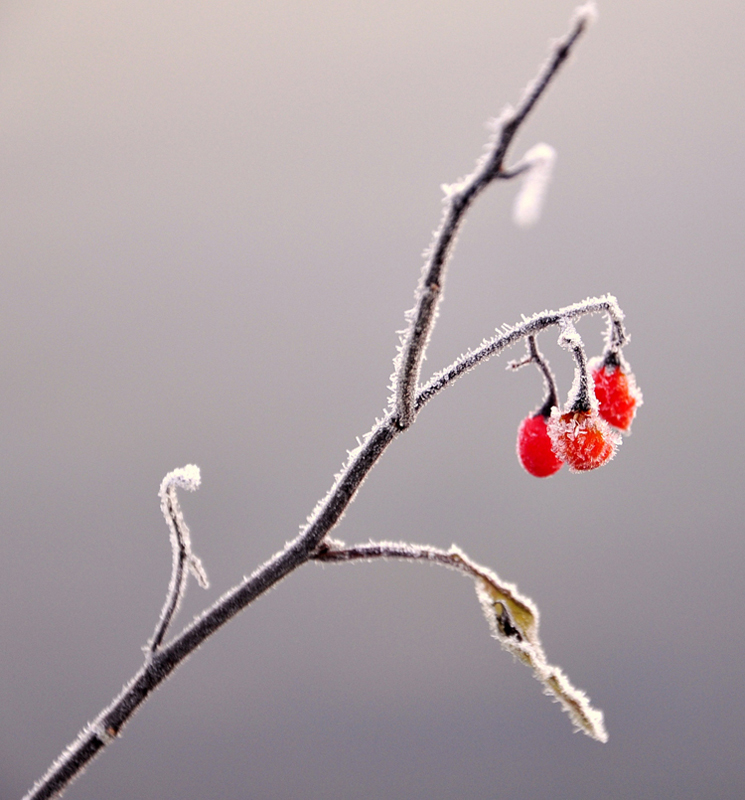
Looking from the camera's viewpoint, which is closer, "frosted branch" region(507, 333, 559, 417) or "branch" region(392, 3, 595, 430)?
"branch" region(392, 3, 595, 430)

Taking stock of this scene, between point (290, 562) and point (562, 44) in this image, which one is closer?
point (562, 44)

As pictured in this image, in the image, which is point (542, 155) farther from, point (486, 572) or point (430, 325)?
point (486, 572)

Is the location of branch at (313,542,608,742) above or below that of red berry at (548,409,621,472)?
below

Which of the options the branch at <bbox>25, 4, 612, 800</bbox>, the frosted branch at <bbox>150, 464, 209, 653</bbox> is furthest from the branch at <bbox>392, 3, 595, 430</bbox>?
the frosted branch at <bbox>150, 464, 209, 653</bbox>

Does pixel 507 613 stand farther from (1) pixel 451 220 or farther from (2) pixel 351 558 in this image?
(1) pixel 451 220

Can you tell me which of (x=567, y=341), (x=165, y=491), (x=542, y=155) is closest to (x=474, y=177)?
(x=542, y=155)

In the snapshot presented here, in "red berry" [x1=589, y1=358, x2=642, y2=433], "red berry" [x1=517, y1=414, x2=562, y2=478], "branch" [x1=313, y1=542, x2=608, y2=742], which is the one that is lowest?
"branch" [x1=313, y1=542, x2=608, y2=742]

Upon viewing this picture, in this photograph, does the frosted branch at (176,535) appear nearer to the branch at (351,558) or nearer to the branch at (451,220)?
the branch at (351,558)

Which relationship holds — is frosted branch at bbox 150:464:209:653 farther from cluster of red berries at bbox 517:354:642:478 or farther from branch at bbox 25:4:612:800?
cluster of red berries at bbox 517:354:642:478
